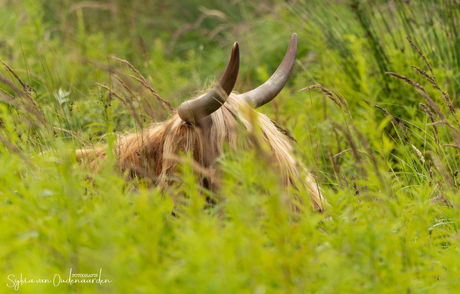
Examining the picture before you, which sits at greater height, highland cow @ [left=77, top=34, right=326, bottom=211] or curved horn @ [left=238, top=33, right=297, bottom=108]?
curved horn @ [left=238, top=33, right=297, bottom=108]

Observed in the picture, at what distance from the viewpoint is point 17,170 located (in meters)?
2.17

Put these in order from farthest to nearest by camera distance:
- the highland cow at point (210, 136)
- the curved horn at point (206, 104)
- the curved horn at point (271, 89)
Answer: the curved horn at point (271, 89) < the highland cow at point (210, 136) < the curved horn at point (206, 104)

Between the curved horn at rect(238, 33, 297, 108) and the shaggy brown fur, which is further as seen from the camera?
the curved horn at rect(238, 33, 297, 108)

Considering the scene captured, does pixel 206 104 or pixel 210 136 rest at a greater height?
pixel 206 104

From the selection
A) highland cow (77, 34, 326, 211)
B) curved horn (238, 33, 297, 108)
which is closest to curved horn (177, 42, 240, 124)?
highland cow (77, 34, 326, 211)

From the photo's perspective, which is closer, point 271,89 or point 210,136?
point 210,136

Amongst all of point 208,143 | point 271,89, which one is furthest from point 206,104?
point 271,89

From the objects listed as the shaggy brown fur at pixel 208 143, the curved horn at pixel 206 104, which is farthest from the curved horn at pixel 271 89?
the curved horn at pixel 206 104

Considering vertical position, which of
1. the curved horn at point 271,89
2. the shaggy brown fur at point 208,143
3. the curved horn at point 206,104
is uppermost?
the curved horn at point 271,89

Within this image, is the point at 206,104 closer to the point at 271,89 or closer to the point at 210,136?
the point at 210,136

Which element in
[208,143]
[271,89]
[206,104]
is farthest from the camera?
[271,89]

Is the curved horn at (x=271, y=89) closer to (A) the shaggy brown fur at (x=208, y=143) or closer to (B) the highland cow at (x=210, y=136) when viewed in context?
(B) the highland cow at (x=210, y=136)

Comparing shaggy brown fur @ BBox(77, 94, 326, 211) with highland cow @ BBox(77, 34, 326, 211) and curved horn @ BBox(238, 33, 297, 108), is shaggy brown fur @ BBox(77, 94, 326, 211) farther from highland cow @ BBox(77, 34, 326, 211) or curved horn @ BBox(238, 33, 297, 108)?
curved horn @ BBox(238, 33, 297, 108)

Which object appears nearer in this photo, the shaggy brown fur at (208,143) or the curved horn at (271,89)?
the shaggy brown fur at (208,143)
